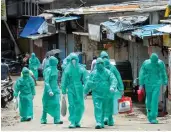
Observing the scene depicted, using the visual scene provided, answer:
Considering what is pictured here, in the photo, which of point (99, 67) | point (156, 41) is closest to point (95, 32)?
point (156, 41)

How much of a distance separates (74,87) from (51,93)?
1021 mm

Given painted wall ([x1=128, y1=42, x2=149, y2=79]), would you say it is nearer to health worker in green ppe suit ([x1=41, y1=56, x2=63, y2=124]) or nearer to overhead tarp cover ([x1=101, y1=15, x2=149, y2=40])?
overhead tarp cover ([x1=101, y1=15, x2=149, y2=40])

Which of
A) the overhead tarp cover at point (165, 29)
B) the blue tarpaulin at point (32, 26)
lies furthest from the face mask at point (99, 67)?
the blue tarpaulin at point (32, 26)

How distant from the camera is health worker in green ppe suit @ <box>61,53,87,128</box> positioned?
12.8m

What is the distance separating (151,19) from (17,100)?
6167mm

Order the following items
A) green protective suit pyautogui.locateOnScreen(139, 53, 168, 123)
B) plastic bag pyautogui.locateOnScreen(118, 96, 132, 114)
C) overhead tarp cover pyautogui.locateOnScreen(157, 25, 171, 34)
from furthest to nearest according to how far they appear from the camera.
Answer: overhead tarp cover pyautogui.locateOnScreen(157, 25, 171, 34), plastic bag pyautogui.locateOnScreen(118, 96, 132, 114), green protective suit pyautogui.locateOnScreen(139, 53, 168, 123)

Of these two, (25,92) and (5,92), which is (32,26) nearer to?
(5,92)

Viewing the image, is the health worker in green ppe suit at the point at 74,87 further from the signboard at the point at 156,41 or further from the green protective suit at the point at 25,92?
the signboard at the point at 156,41

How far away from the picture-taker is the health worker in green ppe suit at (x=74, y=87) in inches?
506

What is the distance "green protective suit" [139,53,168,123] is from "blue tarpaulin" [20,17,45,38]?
2127cm

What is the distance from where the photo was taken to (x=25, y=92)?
14.9 metres

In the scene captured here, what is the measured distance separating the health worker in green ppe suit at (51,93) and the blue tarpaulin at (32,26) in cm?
2076

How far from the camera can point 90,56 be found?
88.7ft

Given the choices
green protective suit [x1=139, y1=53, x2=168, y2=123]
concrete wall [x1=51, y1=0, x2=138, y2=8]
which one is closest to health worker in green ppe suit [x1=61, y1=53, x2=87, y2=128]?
green protective suit [x1=139, y1=53, x2=168, y2=123]
